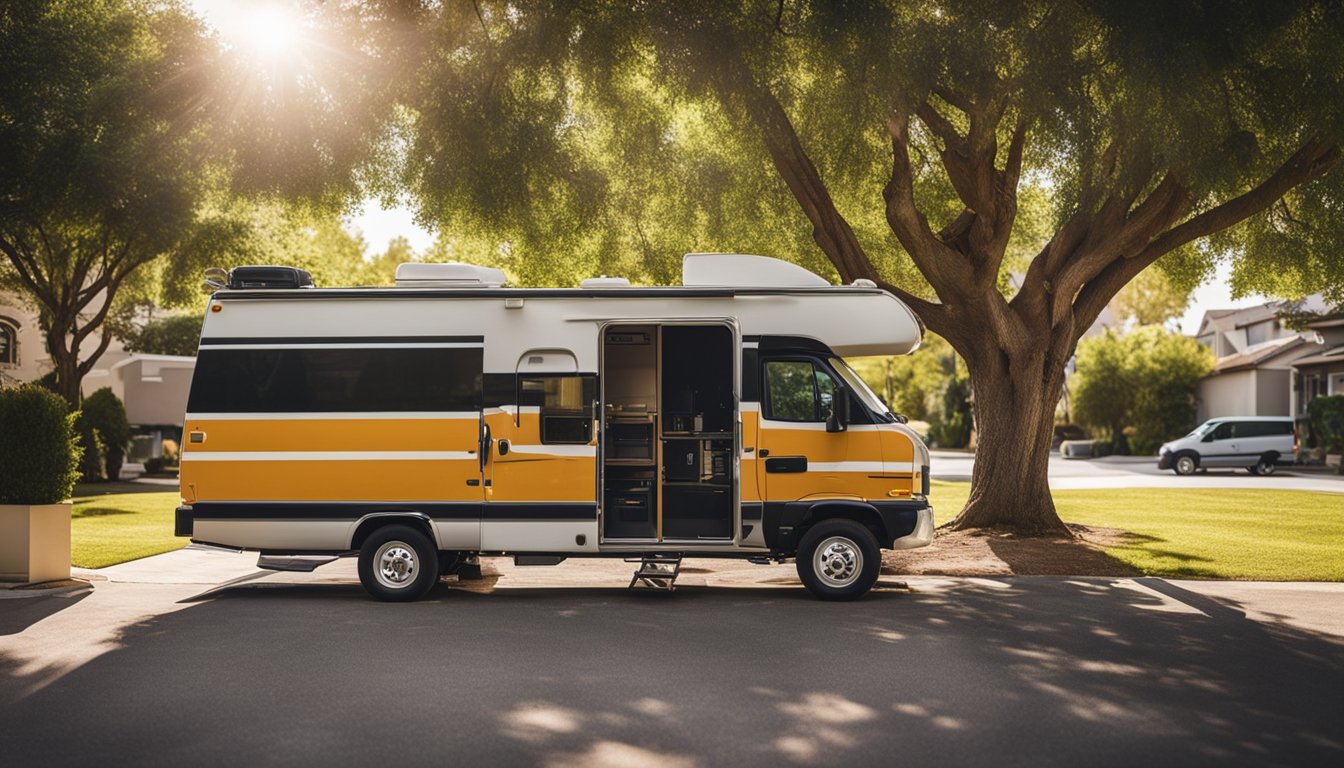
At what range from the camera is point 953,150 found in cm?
1772

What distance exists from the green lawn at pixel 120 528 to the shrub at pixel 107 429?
7062 mm

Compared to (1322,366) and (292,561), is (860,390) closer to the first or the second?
(292,561)

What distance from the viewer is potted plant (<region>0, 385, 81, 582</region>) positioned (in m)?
13.1

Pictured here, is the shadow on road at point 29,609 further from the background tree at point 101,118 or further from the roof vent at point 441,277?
the background tree at point 101,118

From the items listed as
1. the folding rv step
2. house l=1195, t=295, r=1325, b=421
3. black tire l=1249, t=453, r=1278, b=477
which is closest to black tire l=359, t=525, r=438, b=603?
the folding rv step

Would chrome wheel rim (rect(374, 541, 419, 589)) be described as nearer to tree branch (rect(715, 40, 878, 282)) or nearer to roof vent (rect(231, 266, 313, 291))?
roof vent (rect(231, 266, 313, 291))

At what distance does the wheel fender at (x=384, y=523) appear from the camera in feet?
39.5

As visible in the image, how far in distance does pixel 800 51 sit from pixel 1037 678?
10.1 metres

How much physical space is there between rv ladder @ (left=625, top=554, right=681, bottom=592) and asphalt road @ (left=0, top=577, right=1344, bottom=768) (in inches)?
10.0

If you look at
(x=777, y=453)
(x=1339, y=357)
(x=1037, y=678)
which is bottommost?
(x=1037, y=678)

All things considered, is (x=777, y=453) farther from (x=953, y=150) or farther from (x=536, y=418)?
(x=953, y=150)

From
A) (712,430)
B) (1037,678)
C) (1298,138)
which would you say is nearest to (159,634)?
(712,430)

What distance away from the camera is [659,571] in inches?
493

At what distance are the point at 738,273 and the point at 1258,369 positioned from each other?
44.6 m
